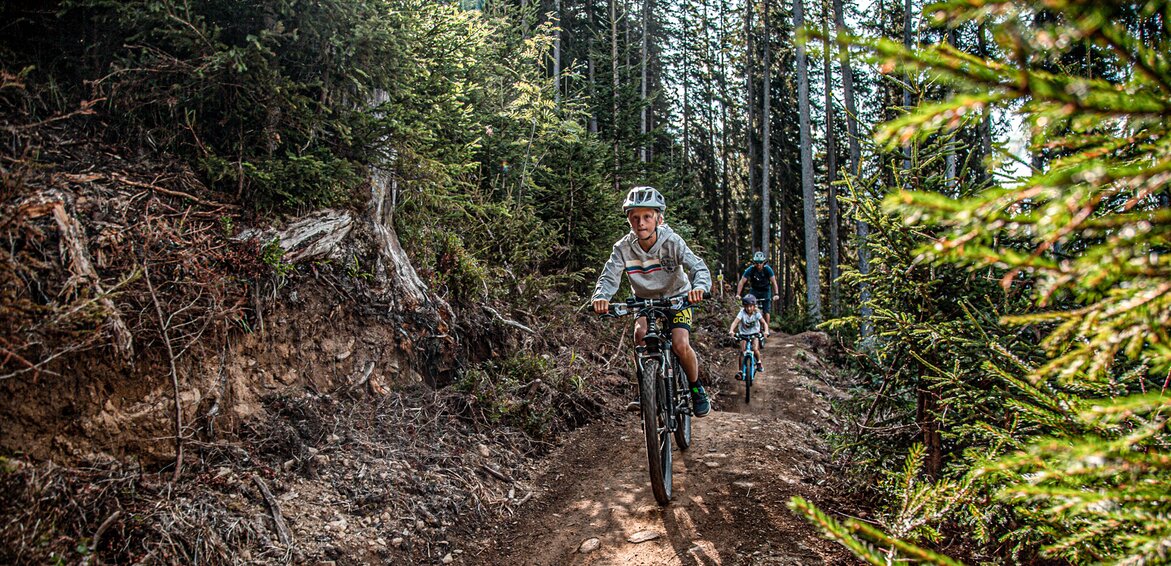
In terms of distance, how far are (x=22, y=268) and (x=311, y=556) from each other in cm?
245

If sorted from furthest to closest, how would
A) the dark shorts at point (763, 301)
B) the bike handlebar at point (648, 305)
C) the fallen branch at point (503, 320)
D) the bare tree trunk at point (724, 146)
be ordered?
the bare tree trunk at point (724, 146) < the dark shorts at point (763, 301) < the fallen branch at point (503, 320) < the bike handlebar at point (648, 305)

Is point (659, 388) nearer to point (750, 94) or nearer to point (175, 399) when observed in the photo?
point (175, 399)

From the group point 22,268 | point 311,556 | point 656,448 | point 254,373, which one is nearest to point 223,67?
point 22,268

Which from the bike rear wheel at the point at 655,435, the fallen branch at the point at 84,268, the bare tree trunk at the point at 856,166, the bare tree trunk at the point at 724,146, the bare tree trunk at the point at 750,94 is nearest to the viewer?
the fallen branch at the point at 84,268

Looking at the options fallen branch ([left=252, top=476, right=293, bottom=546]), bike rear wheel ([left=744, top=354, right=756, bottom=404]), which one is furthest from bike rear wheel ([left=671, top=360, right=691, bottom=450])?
bike rear wheel ([left=744, top=354, right=756, bottom=404])

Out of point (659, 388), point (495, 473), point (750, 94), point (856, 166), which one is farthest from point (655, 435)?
point (750, 94)

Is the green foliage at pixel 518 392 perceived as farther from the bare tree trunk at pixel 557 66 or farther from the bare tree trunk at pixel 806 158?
the bare tree trunk at pixel 806 158

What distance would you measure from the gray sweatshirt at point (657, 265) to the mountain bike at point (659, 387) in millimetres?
355

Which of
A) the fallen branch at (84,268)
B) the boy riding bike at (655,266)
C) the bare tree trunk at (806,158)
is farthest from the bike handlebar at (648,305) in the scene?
the bare tree trunk at (806,158)

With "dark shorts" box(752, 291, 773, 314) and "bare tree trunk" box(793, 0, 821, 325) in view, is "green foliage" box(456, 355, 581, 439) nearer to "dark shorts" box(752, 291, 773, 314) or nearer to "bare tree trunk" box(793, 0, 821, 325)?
"dark shorts" box(752, 291, 773, 314)

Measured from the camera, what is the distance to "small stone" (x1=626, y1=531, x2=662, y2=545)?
14.3 ft

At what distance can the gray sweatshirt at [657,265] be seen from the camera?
5680mm

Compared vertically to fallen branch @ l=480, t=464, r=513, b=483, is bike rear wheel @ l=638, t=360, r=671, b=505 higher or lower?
higher

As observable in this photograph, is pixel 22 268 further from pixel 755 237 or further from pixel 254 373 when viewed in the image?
pixel 755 237
